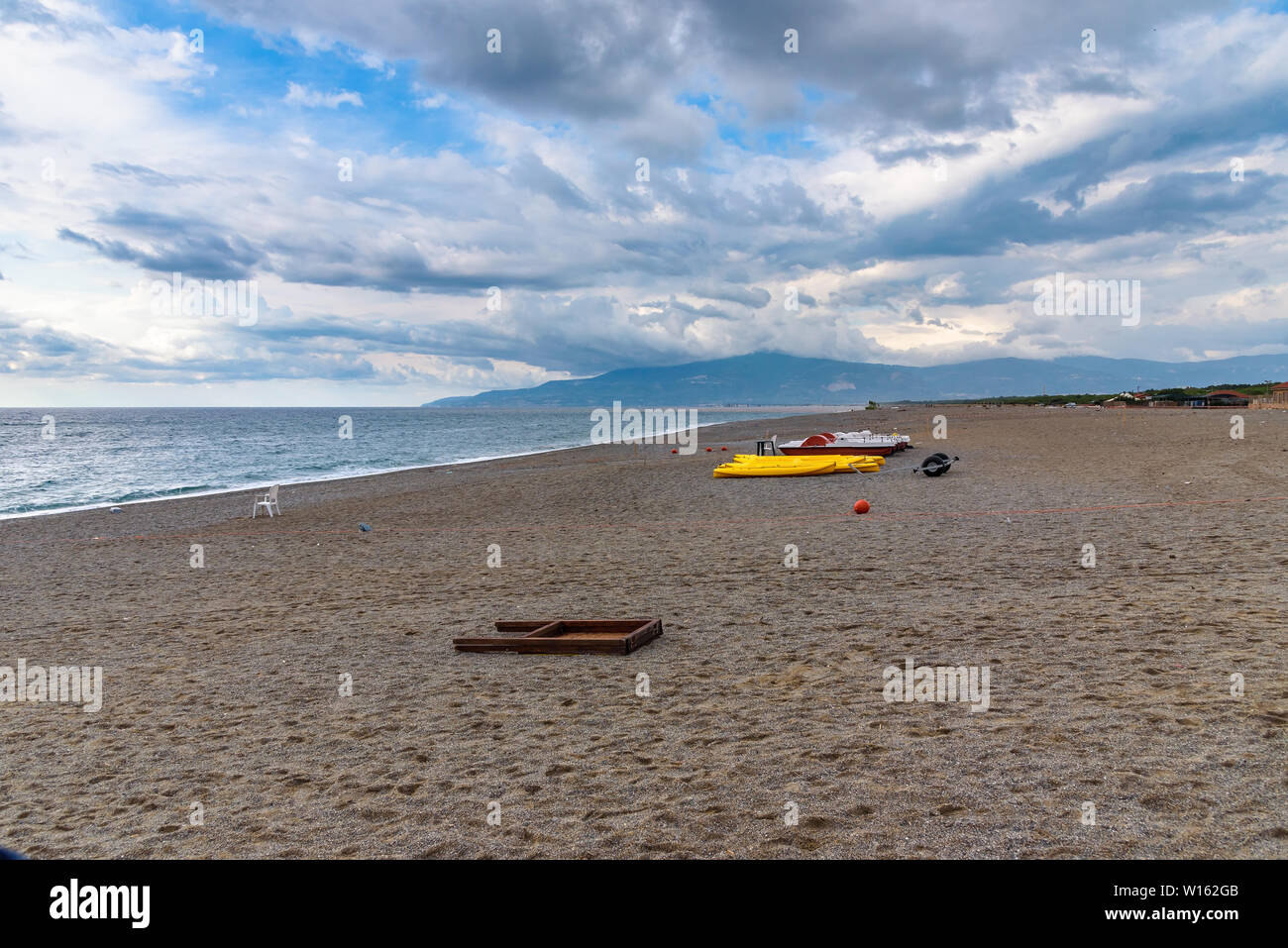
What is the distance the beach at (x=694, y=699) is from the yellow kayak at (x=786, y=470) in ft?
25.3

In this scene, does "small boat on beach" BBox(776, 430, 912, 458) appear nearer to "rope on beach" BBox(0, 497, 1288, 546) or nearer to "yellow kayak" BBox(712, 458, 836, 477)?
"yellow kayak" BBox(712, 458, 836, 477)

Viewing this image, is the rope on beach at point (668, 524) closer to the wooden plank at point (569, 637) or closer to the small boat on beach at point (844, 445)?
the wooden plank at point (569, 637)

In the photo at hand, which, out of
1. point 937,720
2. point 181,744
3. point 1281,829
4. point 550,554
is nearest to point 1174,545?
point 937,720

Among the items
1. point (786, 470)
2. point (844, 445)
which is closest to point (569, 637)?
point (786, 470)

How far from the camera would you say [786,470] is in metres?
21.6

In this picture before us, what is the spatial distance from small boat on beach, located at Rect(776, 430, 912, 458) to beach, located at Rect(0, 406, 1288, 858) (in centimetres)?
1145

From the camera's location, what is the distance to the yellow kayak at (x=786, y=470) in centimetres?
2153

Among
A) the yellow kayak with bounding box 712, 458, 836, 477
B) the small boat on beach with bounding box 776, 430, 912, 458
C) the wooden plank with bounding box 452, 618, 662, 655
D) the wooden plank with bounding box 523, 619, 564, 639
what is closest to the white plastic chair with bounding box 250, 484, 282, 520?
the yellow kayak with bounding box 712, 458, 836, 477

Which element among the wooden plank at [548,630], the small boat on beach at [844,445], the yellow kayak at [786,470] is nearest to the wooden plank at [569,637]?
the wooden plank at [548,630]

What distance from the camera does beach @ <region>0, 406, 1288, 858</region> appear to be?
3855mm

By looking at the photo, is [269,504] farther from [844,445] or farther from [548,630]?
[844,445]

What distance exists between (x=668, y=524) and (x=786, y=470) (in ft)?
25.5

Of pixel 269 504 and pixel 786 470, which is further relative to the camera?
pixel 786 470
